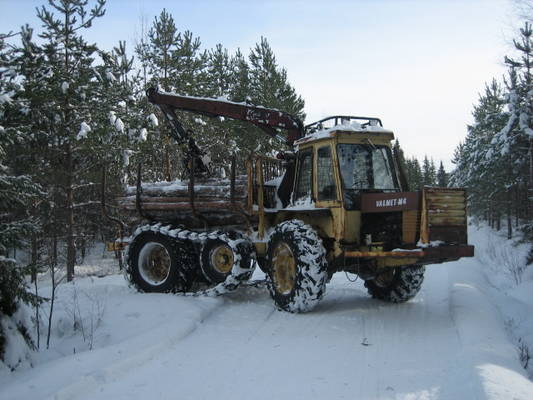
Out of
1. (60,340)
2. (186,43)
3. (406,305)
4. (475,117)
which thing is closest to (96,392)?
(60,340)

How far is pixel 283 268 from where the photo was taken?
828 cm

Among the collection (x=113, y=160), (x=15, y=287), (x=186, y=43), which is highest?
(x=186, y=43)

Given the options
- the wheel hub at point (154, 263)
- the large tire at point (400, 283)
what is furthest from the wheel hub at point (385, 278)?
the wheel hub at point (154, 263)

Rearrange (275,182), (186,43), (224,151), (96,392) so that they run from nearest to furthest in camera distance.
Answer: (96,392), (275,182), (186,43), (224,151)

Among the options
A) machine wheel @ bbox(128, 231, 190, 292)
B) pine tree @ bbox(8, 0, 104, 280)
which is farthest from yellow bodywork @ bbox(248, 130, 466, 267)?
pine tree @ bbox(8, 0, 104, 280)

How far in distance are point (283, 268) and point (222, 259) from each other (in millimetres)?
1788

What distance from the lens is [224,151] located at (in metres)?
26.0

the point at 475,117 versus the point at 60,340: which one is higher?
the point at 475,117

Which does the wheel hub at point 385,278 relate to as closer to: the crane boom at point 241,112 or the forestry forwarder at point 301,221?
the forestry forwarder at point 301,221

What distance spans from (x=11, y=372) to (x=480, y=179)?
32.7 m

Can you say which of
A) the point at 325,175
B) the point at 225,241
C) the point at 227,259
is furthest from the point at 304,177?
the point at 227,259

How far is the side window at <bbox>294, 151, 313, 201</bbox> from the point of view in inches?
336

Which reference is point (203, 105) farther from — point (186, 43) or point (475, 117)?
point (475, 117)

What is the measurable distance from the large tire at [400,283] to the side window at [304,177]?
201cm
